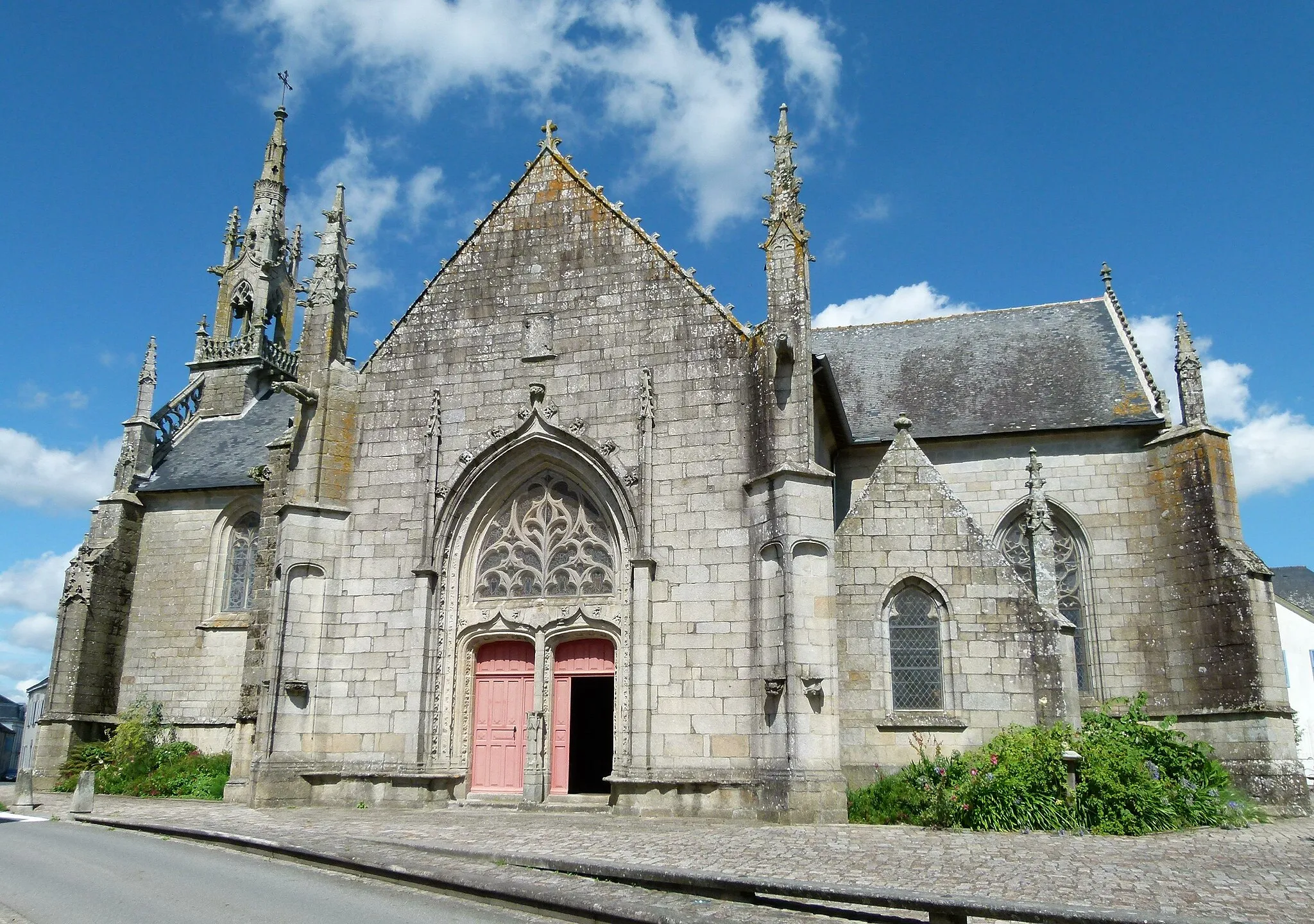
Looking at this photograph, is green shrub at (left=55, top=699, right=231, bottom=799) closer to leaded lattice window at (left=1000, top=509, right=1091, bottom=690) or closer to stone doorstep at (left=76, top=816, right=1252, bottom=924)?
stone doorstep at (left=76, top=816, right=1252, bottom=924)

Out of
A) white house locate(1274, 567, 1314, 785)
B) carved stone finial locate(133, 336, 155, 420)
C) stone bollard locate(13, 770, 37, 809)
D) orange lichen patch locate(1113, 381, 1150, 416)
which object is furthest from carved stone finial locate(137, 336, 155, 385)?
white house locate(1274, 567, 1314, 785)

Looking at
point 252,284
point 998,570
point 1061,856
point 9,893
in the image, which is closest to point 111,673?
point 252,284

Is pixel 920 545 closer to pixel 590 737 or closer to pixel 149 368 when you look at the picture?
pixel 590 737

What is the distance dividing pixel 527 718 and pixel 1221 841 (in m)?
9.26

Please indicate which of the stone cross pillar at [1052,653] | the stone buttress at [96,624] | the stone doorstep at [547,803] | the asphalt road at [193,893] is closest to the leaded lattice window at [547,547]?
the stone doorstep at [547,803]

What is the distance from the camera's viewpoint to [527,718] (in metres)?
15.4

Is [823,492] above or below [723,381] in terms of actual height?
below

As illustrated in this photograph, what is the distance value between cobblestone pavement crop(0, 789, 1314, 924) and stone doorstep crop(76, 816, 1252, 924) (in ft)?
→ 2.56

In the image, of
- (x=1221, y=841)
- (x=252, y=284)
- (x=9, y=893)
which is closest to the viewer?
(x=9, y=893)

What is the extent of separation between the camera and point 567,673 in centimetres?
1562

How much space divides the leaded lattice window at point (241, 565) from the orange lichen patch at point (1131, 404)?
61.0ft

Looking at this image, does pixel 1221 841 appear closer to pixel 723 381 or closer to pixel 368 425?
pixel 723 381

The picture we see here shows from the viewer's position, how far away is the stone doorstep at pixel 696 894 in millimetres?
5758

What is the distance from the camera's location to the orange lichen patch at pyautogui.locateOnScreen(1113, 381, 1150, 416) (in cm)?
1864
